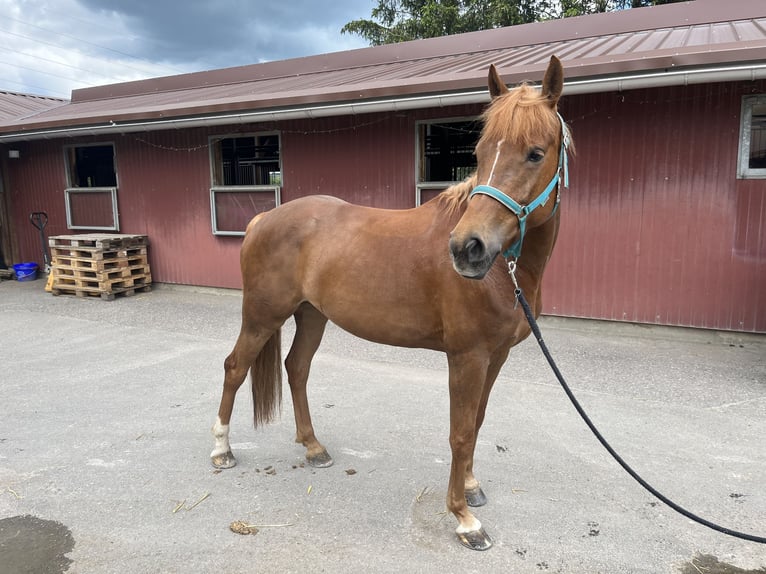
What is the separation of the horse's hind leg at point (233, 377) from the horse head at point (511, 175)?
65.1 inches

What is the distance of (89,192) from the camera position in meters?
9.52

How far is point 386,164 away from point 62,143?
22.0 feet

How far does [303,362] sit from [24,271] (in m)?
9.52

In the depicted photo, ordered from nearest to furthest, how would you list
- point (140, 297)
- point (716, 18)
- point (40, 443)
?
1. point (40, 443)
2. point (716, 18)
3. point (140, 297)

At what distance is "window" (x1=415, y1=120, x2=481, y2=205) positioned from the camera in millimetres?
6570

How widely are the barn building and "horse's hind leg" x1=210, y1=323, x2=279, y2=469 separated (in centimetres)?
374

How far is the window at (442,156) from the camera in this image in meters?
6.57

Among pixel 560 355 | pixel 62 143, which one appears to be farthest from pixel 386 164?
pixel 62 143

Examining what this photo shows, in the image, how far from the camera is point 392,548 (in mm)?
2256

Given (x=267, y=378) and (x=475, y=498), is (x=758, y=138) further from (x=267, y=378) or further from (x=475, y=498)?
(x=267, y=378)

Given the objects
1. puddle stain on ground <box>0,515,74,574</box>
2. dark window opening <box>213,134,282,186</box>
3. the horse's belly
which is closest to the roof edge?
dark window opening <box>213,134,282,186</box>

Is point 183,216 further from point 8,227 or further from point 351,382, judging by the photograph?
point 351,382

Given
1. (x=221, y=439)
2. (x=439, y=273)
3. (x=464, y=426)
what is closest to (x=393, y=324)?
(x=439, y=273)

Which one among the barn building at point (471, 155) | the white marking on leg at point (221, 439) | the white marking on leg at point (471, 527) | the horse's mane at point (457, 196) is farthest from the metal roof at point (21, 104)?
the white marking on leg at point (471, 527)
